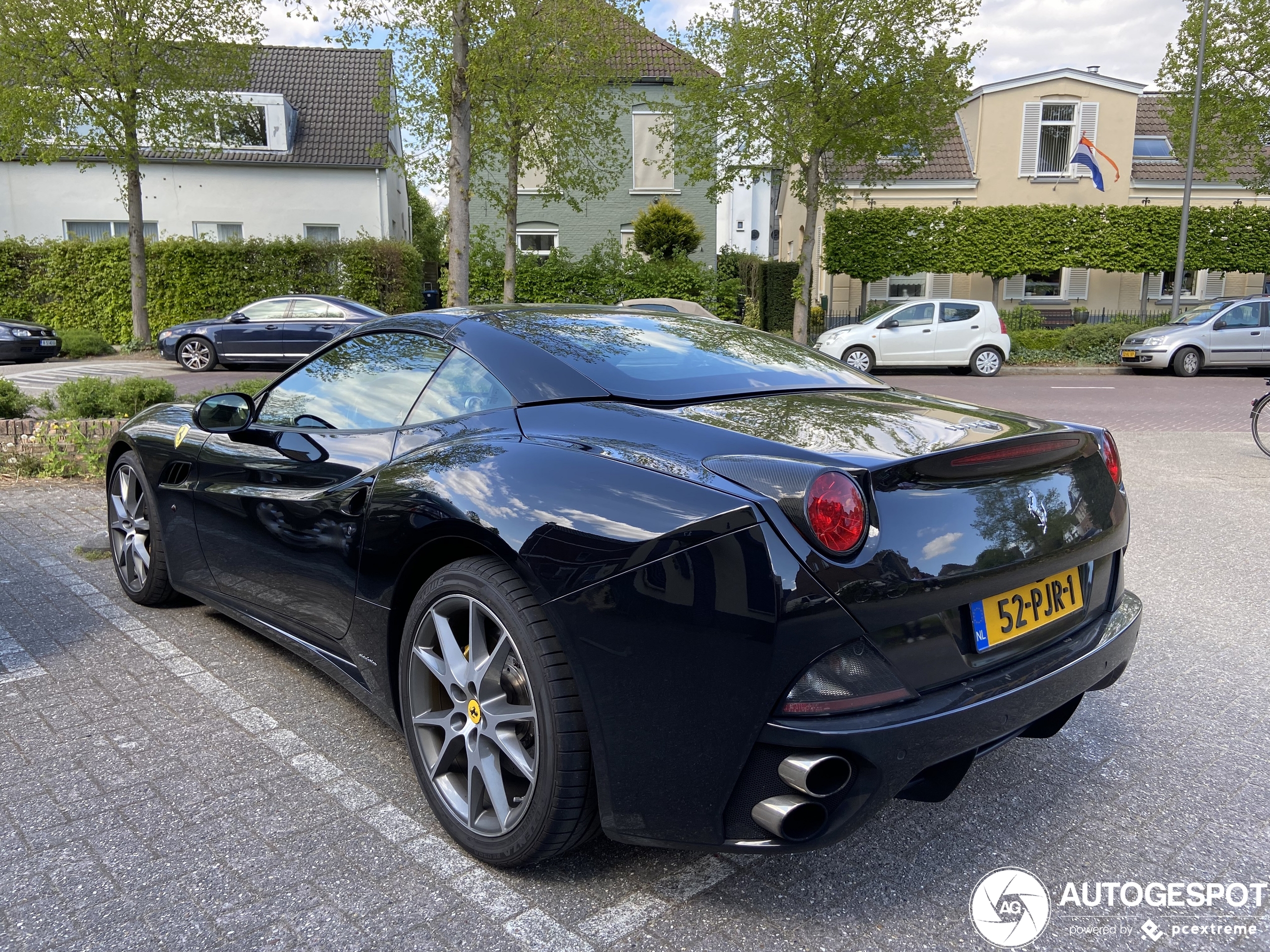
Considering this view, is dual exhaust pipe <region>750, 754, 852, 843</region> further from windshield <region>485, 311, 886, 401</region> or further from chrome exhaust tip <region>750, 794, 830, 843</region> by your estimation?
windshield <region>485, 311, 886, 401</region>

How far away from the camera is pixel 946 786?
2.02 metres

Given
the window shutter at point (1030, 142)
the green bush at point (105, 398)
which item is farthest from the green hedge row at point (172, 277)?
the window shutter at point (1030, 142)

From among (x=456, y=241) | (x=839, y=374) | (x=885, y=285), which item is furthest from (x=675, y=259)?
(x=839, y=374)

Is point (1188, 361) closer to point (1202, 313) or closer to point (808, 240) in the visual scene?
point (1202, 313)

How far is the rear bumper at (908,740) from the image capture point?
183cm

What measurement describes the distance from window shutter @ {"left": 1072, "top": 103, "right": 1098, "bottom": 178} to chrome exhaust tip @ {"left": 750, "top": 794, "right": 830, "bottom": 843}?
30625 millimetres

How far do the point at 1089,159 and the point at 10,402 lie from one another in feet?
92.0

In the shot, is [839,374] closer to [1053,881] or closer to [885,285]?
[1053,881]

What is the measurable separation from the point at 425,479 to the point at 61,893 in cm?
131

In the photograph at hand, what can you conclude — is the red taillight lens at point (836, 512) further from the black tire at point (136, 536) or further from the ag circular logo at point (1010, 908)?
the black tire at point (136, 536)

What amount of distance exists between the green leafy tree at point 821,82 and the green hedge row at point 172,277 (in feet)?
29.0

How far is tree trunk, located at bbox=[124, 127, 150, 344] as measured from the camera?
19.4 meters

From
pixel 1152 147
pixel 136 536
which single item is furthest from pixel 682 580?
pixel 1152 147

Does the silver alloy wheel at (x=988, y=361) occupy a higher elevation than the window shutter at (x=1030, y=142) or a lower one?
lower
